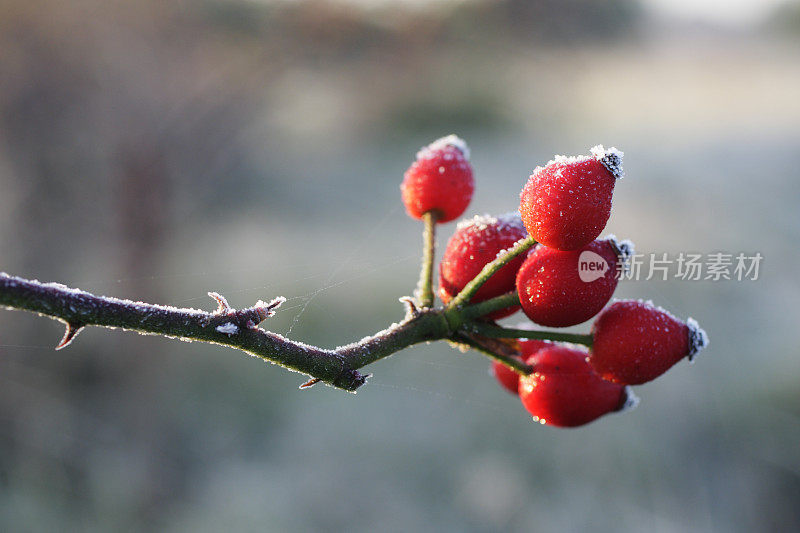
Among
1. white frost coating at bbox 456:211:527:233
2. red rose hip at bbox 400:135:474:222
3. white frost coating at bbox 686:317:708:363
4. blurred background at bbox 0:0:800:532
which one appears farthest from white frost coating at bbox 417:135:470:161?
blurred background at bbox 0:0:800:532

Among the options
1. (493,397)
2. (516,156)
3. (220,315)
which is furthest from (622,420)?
(516,156)

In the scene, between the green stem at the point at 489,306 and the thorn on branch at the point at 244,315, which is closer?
the thorn on branch at the point at 244,315

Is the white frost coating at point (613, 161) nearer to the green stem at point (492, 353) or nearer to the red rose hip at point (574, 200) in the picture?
the red rose hip at point (574, 200)

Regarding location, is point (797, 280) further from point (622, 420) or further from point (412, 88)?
point (412, 88)

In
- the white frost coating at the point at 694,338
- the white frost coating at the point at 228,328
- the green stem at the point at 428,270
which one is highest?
the green stem at the point at 428,270

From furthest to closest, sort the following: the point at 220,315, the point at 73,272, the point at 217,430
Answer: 1. the point at 73,272
2. the point at 217,430
3. the point at 220,315

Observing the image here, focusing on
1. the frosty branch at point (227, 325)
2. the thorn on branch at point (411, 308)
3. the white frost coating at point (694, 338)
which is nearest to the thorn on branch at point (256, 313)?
the frosty branch at point (227, 325)

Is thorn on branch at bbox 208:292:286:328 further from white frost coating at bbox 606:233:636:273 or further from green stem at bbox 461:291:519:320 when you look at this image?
white frost coating at bbox 606:233:636:273
